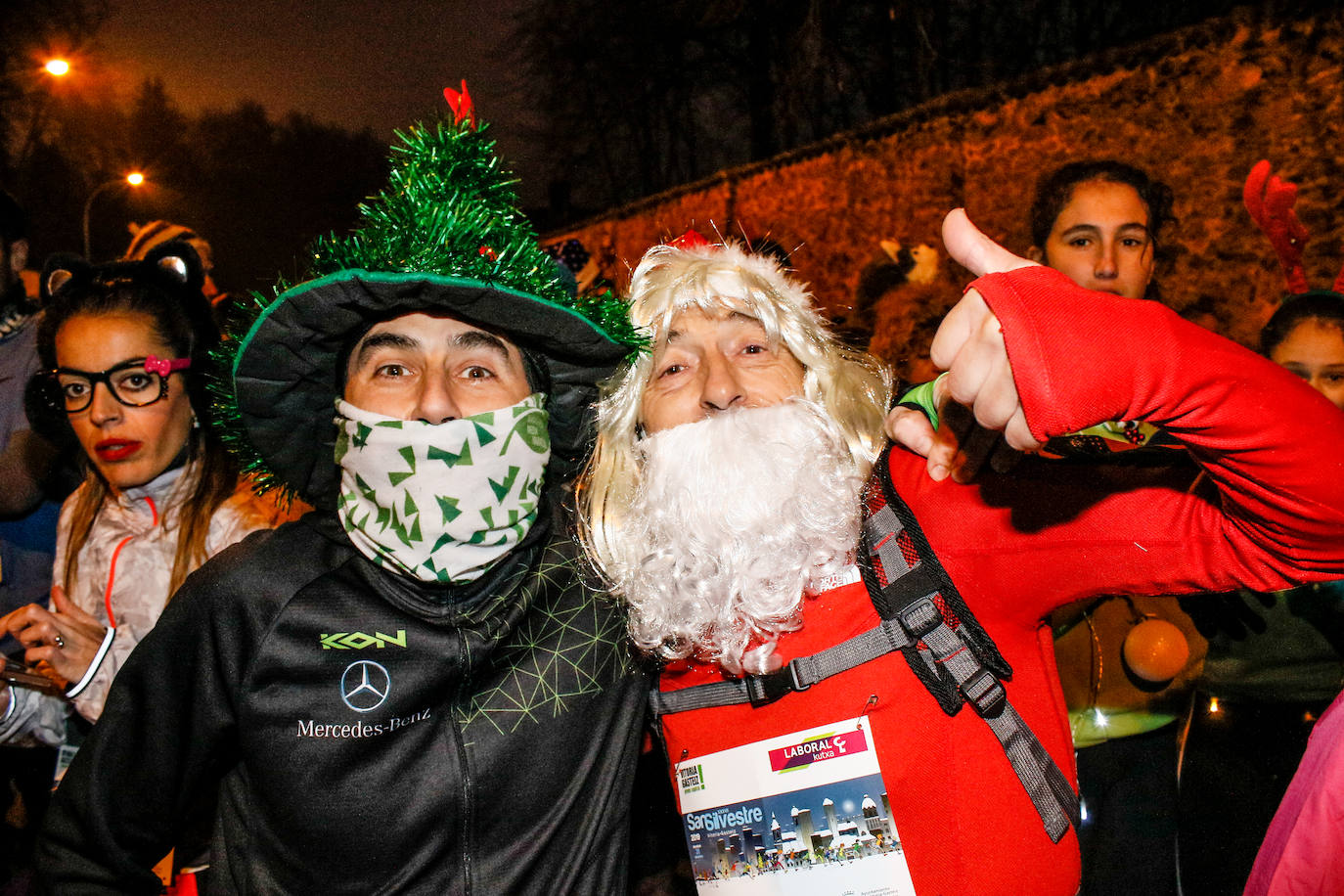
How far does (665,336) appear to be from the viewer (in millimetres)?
2105

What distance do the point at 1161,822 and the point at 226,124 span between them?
38407 mm

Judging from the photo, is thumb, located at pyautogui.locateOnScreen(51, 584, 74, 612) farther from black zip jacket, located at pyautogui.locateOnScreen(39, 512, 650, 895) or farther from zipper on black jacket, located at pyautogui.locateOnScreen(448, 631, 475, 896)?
zipper on black jacket, located at pyautogui.locateOnScreen(448, 631, 475, 896)

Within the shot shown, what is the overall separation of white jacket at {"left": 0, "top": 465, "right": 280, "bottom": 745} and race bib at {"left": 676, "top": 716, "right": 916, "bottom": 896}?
1760 mm

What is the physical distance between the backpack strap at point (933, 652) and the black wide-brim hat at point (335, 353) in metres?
0.87

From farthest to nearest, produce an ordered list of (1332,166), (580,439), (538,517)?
(1332,166), (580,439), (538,517)

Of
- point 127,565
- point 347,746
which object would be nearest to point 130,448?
point 127,565

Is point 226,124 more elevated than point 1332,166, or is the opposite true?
point 226,124

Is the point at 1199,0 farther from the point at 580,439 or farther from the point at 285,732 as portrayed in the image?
the point at 285,732

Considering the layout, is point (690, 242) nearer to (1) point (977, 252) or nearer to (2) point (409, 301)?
(2) point (409, 301)

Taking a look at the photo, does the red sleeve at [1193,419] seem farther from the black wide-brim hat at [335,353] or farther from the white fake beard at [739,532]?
the black wide-brim hat at [335,353]

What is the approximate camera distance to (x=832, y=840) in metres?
1.61

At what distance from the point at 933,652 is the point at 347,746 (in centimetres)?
132

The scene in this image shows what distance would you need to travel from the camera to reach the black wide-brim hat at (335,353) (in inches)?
71.0

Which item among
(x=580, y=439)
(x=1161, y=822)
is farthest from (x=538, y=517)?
(x=1161, y=822)
